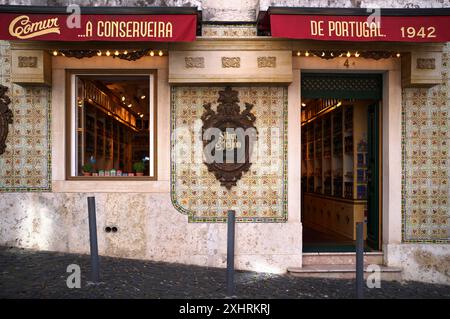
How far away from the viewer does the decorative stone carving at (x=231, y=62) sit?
775cm

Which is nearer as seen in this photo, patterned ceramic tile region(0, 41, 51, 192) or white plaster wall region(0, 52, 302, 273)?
white plaster wall region(0, 52, 302, 273)

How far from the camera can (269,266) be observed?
7785mm

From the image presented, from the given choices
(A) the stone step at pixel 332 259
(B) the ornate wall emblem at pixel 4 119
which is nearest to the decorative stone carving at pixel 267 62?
(A) the stone step at pixel 332 259

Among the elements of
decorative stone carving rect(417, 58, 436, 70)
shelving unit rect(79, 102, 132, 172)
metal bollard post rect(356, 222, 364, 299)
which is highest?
decorative stone carving rect(417, 58, 436, 70)

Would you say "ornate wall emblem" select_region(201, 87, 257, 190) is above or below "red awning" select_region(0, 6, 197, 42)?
below

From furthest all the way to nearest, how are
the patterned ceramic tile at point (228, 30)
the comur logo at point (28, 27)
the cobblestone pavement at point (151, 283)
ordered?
the patterned ceramic tile at point (228, 30), the comur logo at point (28, 27), the cobblestone pavement at point (151, 283)

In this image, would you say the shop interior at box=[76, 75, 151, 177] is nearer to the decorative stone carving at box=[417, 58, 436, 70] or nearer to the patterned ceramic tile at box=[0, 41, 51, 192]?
the patterned ceramic tile at box=[0, 41, 51, 192]

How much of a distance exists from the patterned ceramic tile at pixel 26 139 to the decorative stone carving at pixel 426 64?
641cm

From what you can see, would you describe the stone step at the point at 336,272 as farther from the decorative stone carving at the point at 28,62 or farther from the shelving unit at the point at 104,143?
the decorative stone carving at the point at 28,62

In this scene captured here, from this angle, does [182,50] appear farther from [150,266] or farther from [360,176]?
[360,176]

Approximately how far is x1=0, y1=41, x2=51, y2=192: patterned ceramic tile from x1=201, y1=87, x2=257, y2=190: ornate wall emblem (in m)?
2.79

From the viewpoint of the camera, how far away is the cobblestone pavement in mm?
6164

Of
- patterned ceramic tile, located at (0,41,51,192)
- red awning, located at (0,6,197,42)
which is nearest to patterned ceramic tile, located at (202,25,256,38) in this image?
red awning, located at (0,6,197,42)

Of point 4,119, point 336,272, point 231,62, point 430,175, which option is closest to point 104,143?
point 4,119
